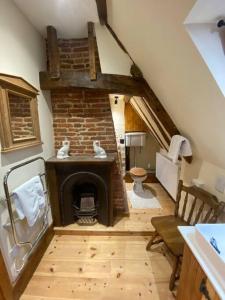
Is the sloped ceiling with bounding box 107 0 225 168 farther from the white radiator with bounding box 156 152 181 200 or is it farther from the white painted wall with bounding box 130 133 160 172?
the white painted wall with bounding box 130 133 160 172

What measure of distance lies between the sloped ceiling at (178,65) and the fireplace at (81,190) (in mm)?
1032

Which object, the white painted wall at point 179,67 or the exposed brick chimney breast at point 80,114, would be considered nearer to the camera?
the white painted wall at point 179,67

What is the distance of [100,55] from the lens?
6.61ft

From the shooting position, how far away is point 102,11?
165cm

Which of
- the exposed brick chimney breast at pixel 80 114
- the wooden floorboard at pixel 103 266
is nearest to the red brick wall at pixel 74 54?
the exposed brick chimney breast at pixel 80 114

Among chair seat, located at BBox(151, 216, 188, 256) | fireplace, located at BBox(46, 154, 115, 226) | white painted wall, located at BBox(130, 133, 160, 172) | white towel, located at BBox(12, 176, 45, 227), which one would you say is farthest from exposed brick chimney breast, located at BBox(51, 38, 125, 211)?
white painted wall, located at BBox(130, 133, 160, 172)

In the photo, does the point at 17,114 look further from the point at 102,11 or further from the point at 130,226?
the point at 130,226

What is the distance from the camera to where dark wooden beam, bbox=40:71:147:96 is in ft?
6.38

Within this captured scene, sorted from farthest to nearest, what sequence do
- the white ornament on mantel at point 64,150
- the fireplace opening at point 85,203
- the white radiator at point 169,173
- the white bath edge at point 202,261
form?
the white radiator at point 169,173, the fireplace opening at point 85,203, the white ornament on mantel at point 64,150, the white bath edge at point 202,261

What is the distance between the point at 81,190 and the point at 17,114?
55.1 inches

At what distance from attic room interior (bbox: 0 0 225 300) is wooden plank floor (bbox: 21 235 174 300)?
0.4 inches

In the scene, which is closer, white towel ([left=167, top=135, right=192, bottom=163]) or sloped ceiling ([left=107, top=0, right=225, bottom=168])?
sloped ceiling ([left=107, top=0, right=225, bottom=168])

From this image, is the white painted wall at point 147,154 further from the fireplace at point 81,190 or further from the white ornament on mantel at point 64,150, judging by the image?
the white ornament on mantel at point 64,150

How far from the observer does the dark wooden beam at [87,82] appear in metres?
1.94
